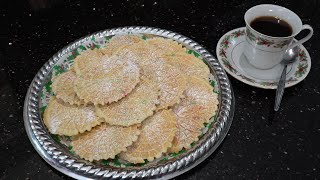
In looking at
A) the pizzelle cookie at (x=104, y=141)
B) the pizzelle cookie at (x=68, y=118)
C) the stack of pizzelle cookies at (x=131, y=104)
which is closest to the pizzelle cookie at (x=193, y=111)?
the stack of pizzelle cookies at (x=131, y=104)

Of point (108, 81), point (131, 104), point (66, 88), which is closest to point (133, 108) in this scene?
point (131, 104)

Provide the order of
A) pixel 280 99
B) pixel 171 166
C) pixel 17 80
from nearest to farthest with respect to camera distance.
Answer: pixel 171 166
pixel 280 99
pixel 17 80

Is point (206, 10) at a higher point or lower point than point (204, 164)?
higher

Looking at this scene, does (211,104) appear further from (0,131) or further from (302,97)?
(0,131)

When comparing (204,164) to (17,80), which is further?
(17,80)

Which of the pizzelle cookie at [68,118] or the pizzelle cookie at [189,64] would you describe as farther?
the pizzelle cookie at [189,64]

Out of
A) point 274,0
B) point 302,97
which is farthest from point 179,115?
point 274,0

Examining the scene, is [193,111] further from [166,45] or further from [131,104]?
[166,45]

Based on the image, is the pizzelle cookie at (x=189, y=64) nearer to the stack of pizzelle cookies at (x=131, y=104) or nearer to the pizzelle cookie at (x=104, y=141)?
the stack of pizzelle cookies at (x=131, y=104)
